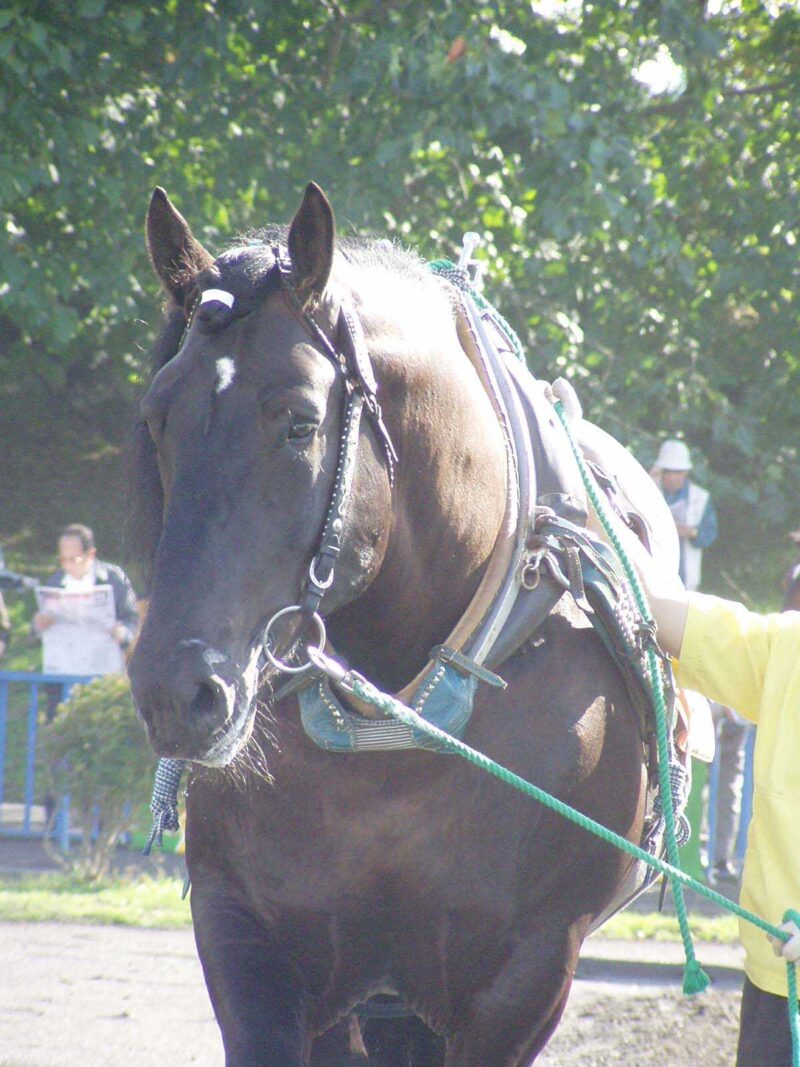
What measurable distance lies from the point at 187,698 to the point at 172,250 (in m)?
0.81

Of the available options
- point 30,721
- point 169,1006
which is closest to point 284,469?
point 169,1006

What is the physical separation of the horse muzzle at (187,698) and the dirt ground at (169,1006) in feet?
8.22

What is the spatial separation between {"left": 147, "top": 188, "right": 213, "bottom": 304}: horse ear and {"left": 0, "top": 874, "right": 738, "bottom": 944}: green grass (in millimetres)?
4157

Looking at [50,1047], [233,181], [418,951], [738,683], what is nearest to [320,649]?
[418,951]

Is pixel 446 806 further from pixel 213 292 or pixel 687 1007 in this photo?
pixel 687 1007

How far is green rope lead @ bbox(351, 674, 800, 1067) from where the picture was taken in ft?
7.11

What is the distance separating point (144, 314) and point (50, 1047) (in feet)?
18.4

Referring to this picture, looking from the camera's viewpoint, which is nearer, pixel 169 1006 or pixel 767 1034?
pixel 767 1034

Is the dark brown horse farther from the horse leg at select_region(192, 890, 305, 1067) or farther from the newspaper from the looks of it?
the newspaper

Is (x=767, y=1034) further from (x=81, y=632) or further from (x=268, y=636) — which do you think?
(x=81, y=632)

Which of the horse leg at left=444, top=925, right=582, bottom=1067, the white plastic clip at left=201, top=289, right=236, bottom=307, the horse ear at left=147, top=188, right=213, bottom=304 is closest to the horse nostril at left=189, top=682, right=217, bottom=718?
the white plastic clip at left=201, top=289, right=236, bottom=307

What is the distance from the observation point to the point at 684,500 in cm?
852

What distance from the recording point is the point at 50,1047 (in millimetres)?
4141

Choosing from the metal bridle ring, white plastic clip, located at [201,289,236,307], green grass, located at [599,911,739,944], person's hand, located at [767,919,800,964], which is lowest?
green grass, located at [599,911,739,944]
